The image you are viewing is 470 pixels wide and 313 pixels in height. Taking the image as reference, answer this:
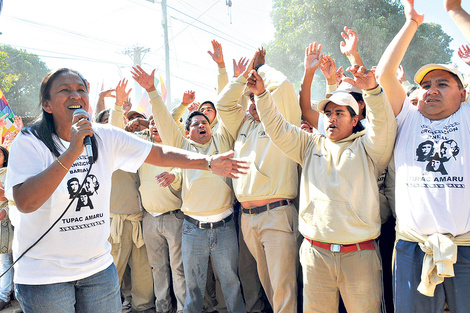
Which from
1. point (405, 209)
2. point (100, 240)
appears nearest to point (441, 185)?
point (405, 209)

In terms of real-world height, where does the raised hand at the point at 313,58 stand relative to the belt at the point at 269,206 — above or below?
above

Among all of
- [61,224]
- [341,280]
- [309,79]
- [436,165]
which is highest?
[309,79]

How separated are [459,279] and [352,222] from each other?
75 cm

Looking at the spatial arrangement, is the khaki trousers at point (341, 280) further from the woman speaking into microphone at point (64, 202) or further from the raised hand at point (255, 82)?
the raised hand at point (255, 82)

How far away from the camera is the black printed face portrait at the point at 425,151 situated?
8.31 feet

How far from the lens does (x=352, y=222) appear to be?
9.05ft

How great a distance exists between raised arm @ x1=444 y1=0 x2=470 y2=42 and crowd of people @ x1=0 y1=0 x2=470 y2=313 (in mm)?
10

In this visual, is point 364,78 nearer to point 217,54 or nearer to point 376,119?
point 376,119

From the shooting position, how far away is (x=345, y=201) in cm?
279

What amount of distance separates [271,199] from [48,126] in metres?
2.18

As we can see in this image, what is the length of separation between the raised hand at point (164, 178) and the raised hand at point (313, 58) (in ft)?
5.96

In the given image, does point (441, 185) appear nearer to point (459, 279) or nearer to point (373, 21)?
point (459, 279)

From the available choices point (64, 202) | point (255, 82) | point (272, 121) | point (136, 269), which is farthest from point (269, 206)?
point (136, 269)

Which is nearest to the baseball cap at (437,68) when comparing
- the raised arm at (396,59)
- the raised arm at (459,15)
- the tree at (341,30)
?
the raised arm at (396,59)
